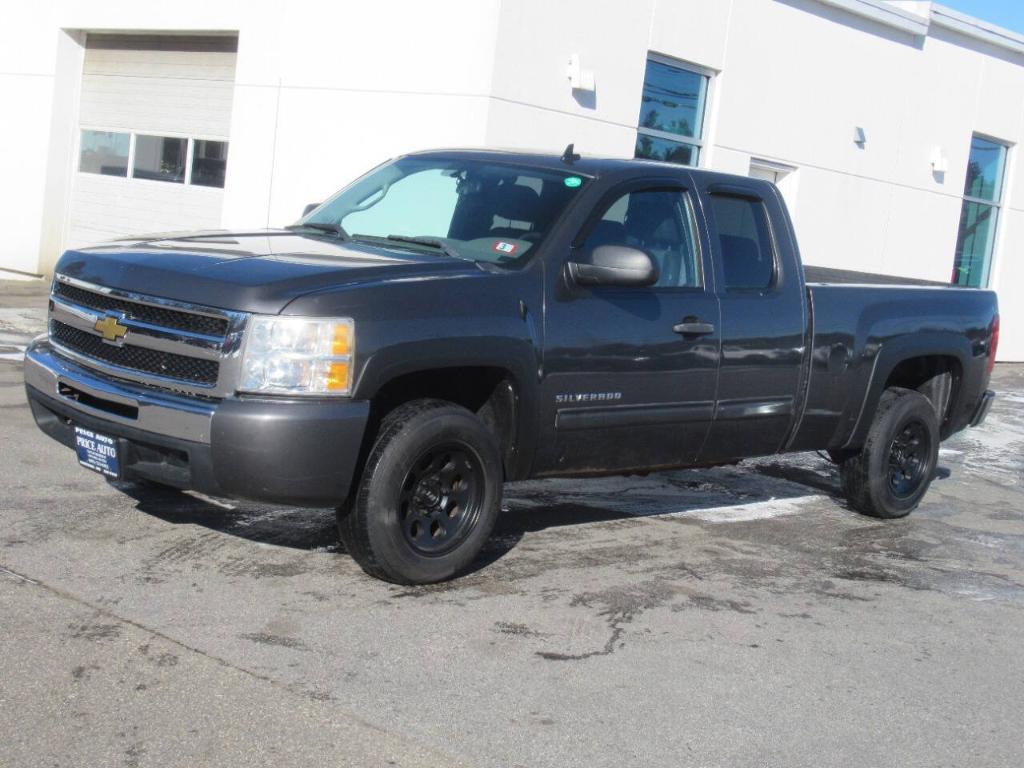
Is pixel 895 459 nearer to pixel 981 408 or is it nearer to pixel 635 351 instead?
pixel 981 408

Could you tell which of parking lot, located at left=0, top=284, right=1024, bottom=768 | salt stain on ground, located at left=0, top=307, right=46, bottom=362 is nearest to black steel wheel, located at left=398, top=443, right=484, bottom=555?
parking lot, located at left=0, top=284, right=1024, bottom=768

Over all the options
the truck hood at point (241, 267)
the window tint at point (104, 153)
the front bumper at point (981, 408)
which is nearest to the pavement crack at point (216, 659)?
the truck hood at point (241, 267)

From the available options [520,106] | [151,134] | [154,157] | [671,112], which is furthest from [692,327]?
[151,134]

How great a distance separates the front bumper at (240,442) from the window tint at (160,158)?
1191 cm

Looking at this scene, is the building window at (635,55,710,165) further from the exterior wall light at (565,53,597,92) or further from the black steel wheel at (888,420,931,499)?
the black steel wheel at (888,420,931,499)

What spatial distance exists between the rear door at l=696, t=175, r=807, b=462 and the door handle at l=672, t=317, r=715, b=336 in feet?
0.48

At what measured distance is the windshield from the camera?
20.7ft

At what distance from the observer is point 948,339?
834 centimetres

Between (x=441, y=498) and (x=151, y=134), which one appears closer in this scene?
(x=441, y=498)

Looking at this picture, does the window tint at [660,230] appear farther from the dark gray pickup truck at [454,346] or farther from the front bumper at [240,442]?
the front bumper at [240,442]

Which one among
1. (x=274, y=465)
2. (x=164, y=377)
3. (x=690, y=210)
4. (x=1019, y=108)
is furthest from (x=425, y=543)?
(x=1019, y=108)

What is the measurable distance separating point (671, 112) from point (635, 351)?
10.1 metres

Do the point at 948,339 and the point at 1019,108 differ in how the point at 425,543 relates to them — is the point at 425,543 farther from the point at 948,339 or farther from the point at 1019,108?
the point at 1019,108

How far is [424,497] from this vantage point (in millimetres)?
5844
